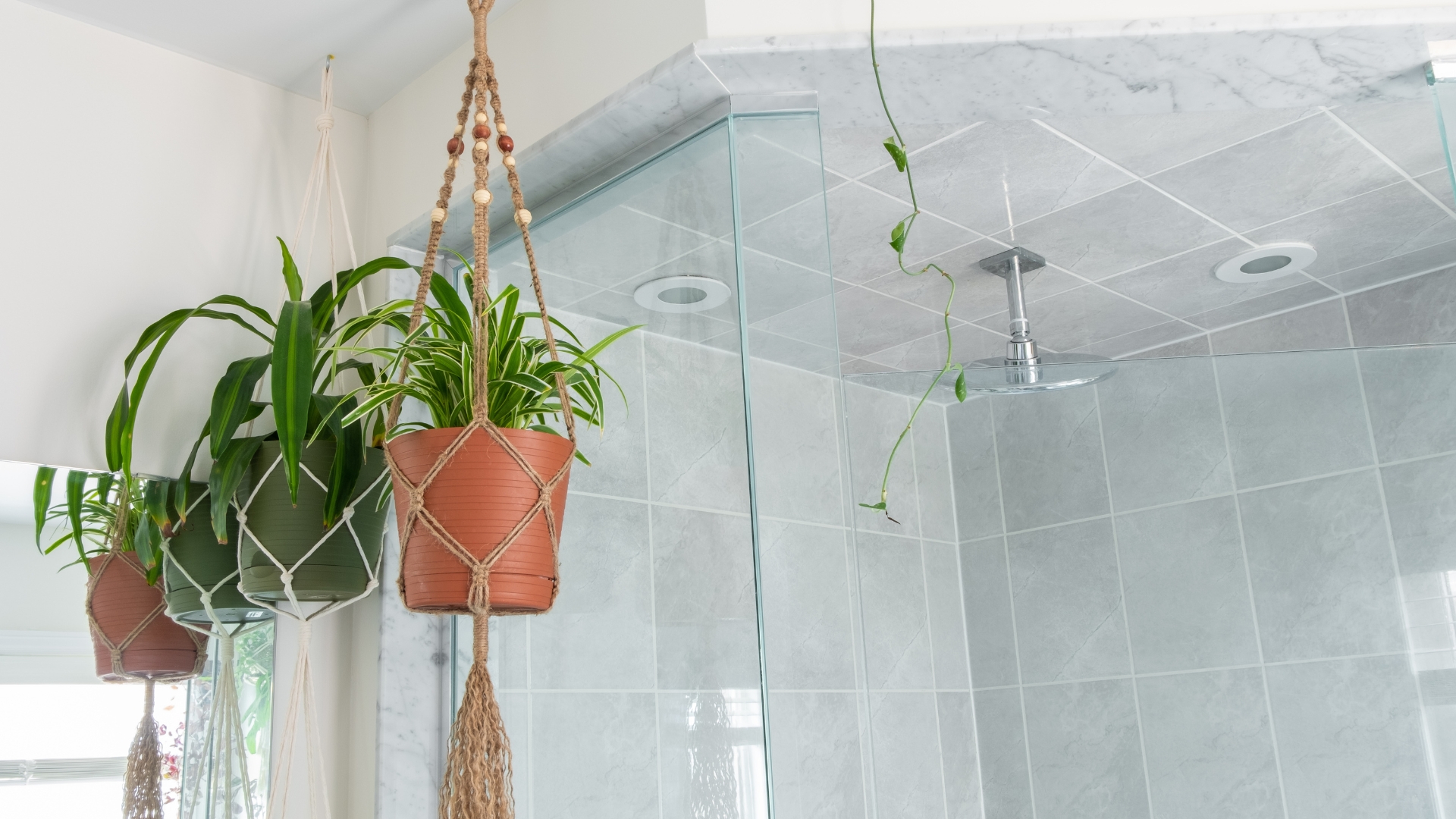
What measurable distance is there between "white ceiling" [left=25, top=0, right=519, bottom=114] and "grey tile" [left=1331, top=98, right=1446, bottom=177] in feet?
3.57

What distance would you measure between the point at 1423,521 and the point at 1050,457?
0.68m

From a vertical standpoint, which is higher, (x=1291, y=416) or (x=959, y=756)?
(x=1291, y=416)

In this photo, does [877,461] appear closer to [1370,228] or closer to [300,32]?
[1370,228]

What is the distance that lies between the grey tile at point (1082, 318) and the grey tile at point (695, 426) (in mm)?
1109

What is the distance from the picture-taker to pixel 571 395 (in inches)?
50.2

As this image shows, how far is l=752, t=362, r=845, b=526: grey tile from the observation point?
3.44 feet

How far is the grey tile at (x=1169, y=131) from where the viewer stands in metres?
1.39

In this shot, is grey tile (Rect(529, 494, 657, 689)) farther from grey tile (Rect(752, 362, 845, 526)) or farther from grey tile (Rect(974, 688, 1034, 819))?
grey tile (Rect(974, 688, 1034, 819))

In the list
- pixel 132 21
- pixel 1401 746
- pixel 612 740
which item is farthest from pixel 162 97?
pixel 1401 746

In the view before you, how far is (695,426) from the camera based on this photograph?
1.12 metres

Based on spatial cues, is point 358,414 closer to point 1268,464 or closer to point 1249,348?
point 1268,464

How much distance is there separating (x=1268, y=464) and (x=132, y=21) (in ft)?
6.44

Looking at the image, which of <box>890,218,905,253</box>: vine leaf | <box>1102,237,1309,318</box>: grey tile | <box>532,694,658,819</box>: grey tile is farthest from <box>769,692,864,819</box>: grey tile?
<box>1102,237,1309,318</box>: grey tile

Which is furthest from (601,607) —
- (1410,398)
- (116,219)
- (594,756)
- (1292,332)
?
(1292,332)
